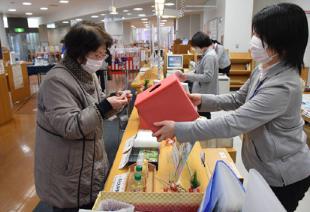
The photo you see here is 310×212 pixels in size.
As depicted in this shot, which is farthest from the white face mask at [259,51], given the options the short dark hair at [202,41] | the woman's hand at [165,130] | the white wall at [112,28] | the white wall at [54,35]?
the white wall at [54,35]

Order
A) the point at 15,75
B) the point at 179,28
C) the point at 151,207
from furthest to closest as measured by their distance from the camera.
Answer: the point at 179,28 < the point at 15,75 < the point at 151,207

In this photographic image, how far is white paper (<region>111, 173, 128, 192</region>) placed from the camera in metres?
1.28

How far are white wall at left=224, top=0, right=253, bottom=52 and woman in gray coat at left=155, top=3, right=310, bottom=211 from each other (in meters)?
6.22

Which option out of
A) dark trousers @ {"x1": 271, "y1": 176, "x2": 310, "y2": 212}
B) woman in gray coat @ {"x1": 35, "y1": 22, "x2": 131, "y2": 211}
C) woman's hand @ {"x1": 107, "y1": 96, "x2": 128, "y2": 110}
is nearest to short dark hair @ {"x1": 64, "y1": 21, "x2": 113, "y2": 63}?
woman in gray coat @ {"x1": 35, "y1": 22, "x2": 131, "y2": 211}

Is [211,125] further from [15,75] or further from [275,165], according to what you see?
[15,75]

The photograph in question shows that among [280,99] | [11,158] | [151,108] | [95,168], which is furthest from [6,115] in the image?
[280,99]

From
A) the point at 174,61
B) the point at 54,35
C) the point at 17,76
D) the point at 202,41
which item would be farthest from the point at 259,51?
the point at 54,35

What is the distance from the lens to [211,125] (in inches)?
41.4

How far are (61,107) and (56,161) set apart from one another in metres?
0.28

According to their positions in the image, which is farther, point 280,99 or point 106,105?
point 106,105

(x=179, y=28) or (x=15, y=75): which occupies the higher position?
(x=179, y=28)

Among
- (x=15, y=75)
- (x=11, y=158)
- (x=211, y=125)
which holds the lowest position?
(x=11, y=158)

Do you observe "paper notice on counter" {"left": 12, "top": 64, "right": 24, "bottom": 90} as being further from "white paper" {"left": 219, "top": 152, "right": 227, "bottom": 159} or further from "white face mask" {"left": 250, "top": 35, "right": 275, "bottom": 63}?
"white face mask" {"left": 250, "top": 35, "right": 275, "bottom": 63}

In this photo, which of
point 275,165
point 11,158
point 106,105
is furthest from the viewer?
point 11,158
